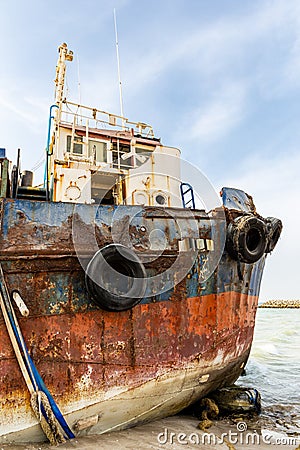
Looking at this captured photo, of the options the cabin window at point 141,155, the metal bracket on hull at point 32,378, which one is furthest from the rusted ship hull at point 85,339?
the cabin window at point 141,155

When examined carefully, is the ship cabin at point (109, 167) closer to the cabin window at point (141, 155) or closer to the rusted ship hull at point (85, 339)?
the cabin window at point (141, 155)

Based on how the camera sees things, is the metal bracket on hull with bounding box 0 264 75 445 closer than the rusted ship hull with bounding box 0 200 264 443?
Yes

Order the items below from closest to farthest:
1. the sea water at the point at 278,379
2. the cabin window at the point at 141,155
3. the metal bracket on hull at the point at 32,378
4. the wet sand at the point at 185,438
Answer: the metal bracket on hull at the point at 32,378 → the wet sand at the point at 185,438 → the sea water at the point at 278,379 → the cabin window at the point at 141,155

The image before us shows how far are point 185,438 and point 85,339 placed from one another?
1878 mm

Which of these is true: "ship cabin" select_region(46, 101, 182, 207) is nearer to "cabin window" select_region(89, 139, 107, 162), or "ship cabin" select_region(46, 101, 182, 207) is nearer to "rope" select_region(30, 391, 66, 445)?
"cabin window" select_region(89, 139, 107, 162)

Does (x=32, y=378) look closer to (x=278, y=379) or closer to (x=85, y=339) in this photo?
(x=85, y=339)


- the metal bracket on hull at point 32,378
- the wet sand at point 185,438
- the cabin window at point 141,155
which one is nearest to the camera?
the metal bracket on hull at point 32,378

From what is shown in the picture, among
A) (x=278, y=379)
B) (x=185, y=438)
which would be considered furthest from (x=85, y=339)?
(x=278, y=379)

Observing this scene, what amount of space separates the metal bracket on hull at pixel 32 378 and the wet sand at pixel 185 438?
183mm

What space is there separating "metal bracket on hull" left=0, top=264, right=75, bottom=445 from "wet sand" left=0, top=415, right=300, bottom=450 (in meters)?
0.18

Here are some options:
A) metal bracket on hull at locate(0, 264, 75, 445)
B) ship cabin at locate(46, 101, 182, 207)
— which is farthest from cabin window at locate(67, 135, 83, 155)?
metal bracket on hull at locate(0, 264, 75, 445)

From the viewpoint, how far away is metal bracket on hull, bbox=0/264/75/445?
396 cm

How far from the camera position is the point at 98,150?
7.83 m

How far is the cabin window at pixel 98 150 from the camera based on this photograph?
305 inches
